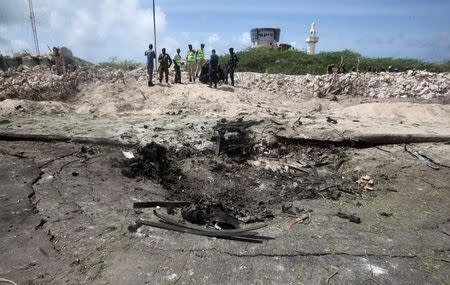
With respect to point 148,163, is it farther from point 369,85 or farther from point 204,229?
point 369,85

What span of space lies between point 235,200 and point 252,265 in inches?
91.6

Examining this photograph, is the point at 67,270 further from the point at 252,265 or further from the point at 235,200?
the point at 235,200

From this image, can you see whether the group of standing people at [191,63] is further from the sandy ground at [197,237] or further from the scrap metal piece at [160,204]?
the scrap metal piece at [160,204]

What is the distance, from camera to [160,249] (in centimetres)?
425

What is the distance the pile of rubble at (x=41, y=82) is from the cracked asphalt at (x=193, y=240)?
21.5ft

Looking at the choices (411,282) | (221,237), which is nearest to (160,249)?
(221,237)

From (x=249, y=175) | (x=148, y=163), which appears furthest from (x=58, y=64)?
(x=249, y=175)

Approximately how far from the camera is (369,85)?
1450cm

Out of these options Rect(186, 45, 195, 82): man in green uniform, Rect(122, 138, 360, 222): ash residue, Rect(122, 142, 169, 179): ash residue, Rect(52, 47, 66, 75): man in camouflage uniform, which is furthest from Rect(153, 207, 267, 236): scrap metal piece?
Rect(52, 47, 66, 75): man in camouflage uniform

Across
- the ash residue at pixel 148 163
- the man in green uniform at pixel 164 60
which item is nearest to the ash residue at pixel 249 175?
the ash residue at pixel 148 163

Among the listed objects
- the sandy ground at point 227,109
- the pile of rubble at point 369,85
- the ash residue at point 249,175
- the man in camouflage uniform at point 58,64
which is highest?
the man in camouflage uniform at point 58,64

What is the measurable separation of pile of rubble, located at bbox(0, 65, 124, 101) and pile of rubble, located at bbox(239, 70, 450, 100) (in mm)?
6054

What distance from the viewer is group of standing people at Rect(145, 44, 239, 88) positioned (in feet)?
42.3

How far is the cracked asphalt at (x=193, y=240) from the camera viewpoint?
3.87 metres
